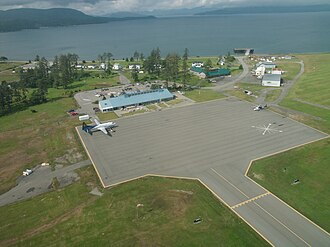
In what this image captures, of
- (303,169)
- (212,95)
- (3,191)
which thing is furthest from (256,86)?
(3,191)

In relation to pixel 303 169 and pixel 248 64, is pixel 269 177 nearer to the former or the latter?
pixel 303 169

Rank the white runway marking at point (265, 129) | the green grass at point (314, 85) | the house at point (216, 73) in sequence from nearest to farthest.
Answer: the white runway marking at point (265, 129)
the green grass at point (314, 85)
the house at point (216, 73)

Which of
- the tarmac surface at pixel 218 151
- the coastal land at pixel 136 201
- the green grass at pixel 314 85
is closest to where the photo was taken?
the coastal land at pixel 136 201

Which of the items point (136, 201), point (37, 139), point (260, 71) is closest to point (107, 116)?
point (37, 139)

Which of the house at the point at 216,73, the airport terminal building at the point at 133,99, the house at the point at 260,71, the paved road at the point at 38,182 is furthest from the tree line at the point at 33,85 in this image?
the house at the point at 260,71

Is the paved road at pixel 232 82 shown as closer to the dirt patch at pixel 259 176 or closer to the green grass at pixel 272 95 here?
the green grass at pixel 272 95

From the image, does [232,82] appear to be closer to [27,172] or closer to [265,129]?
[265,129]

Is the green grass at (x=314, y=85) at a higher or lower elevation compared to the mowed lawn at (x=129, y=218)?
higher
